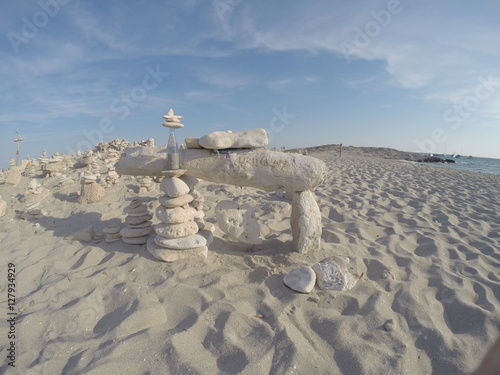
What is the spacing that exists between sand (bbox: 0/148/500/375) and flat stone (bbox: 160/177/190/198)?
36.9 inches

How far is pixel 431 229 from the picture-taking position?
190 inches

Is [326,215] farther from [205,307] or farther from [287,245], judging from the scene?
[205,307]

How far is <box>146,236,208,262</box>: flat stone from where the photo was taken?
354 cm

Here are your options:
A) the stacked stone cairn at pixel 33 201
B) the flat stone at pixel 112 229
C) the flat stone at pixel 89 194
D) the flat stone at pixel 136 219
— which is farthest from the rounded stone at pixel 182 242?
the flat stone at pixel 89 194

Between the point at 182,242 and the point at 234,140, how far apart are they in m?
1.55

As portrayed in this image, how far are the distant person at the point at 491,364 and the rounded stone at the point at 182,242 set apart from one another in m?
3.23

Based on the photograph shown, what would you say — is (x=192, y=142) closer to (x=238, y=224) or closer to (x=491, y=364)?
(x=238, y=224)

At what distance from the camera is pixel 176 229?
3.60m

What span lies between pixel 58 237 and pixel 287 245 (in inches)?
150

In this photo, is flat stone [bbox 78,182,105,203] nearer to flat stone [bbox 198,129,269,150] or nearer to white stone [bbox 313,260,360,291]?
flat stone [bbox 198,129,269,150]

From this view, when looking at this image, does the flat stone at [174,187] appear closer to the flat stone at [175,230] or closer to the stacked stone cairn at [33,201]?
the flat stone at [175,230]

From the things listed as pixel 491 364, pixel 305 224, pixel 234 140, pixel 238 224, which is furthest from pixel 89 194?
pixel 491 364

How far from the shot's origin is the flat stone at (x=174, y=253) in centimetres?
354

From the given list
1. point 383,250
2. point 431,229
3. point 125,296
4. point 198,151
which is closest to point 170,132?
point 198,151
